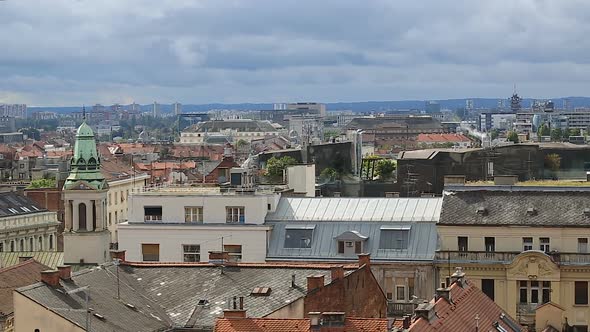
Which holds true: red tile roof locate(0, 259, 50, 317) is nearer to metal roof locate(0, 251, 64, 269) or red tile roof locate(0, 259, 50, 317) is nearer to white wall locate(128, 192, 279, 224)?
white wall locate(128, 192, 279, 224)

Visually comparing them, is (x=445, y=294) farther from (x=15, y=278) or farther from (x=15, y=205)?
(x=15, y=205)

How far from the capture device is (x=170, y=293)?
2010 inches

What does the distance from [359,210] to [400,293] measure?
566 cm

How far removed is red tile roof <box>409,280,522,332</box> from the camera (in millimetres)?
39969

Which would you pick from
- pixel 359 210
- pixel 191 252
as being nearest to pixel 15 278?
pixel 191 252

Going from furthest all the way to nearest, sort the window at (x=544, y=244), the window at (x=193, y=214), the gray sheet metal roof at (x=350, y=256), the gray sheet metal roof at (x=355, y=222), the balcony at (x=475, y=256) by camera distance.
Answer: the window at (x=193, y=214), the gray sheet metal roof at (x=355, y=222), the gray sheet metal roof at (x=350, y=256), the window at (x=544, y=244), the balcony at (x=475, y=256)

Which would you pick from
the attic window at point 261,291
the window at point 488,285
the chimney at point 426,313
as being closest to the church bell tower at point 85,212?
the window at point 488,285

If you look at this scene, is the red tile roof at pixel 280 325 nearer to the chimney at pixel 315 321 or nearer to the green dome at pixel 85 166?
the chimney at pixel 315 321

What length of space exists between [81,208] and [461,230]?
18.1m

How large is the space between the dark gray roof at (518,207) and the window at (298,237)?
586cm

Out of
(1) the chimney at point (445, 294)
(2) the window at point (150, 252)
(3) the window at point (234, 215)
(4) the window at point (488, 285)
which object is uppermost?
(3) the window at point (234, 215)

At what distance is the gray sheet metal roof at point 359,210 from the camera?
218 feet

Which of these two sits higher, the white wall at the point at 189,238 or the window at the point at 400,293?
the white wall at the point at 189,238

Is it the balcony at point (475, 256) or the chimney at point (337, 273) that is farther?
the balcony at point (475, 256)
